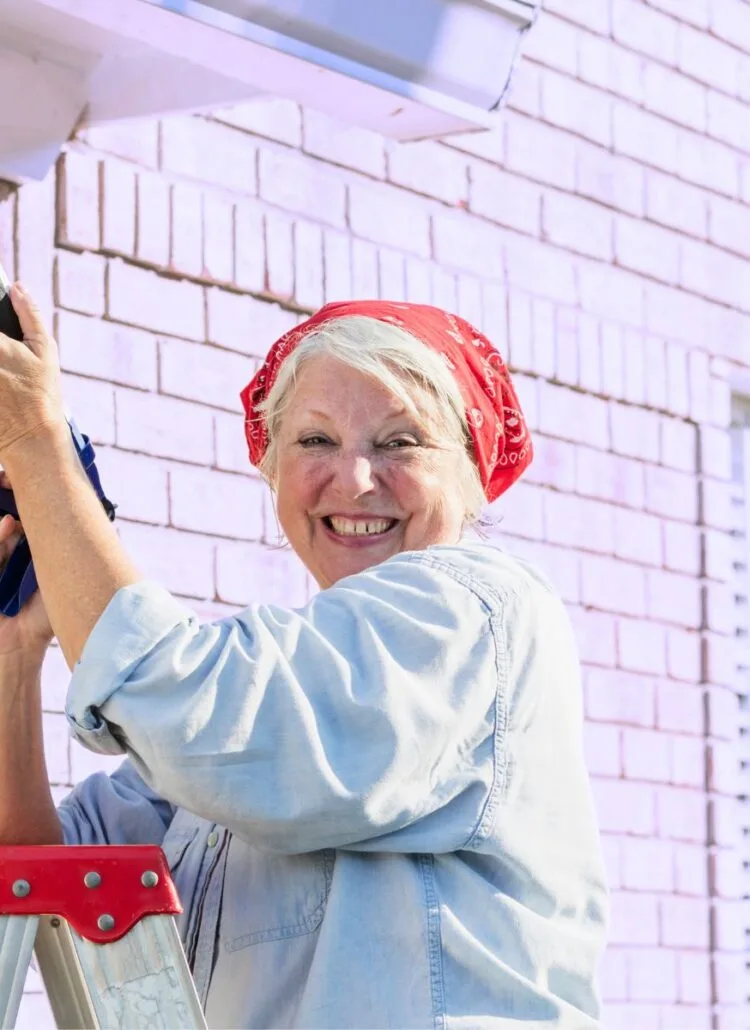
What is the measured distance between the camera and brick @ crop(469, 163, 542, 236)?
5520mm

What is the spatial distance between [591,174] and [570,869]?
3.86m

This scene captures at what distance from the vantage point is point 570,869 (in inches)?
93.4

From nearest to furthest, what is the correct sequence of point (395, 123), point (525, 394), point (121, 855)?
1. point (121, 855)
2. point (395, 123)
3. point (525, 394)

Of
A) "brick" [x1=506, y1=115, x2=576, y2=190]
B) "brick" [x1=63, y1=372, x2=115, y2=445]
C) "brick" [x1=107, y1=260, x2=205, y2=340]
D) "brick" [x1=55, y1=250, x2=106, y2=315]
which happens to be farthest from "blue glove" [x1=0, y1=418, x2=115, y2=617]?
"brick" [x1=506, y1=115, x2=576, y2=190]

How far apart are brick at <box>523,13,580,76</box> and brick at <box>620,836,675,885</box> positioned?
1.97m

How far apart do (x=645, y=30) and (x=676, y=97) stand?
9.5 inches

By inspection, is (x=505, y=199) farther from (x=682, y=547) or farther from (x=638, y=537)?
(x=682, y=547)

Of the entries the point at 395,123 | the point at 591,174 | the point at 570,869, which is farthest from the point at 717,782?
the point at 570,869

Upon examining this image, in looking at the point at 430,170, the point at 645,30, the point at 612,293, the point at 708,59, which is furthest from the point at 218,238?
the point at 708,59

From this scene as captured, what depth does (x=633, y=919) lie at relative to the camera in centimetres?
561

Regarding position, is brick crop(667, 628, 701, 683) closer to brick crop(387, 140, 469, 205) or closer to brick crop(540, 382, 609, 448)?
brick crop(540, 382, 609, 448)

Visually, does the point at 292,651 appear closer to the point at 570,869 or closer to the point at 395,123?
the point at 570,869

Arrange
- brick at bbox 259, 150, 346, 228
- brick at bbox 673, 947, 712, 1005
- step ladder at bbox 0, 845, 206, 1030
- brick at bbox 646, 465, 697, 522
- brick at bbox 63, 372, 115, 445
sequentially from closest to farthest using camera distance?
step ladder at bbox 0, 845, 206, 1030, brick at bbox 63, 372, 115, 445, brick at bbox 259, 150, 346, 228, brick at bbox 673, 947, 712, 1005, brick at bbox 646, 465, 697, 522

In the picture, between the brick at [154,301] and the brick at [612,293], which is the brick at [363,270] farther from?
the brick at [612,293]
